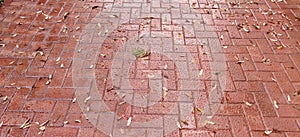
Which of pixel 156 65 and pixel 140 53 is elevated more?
pixel 140 53

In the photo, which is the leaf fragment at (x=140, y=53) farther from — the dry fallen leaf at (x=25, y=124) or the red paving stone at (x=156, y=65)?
the dry fallen leaf at (x=25, y=124)

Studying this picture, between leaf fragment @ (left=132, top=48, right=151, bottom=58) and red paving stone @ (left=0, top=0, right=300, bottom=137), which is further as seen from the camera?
leaf fragment @ (left=132, top=48, right=151, bottom=58)

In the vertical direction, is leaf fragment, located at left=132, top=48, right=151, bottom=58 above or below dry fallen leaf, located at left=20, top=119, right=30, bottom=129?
above

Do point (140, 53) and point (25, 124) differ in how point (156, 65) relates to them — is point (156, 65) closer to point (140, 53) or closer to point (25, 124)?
point (140, 53)

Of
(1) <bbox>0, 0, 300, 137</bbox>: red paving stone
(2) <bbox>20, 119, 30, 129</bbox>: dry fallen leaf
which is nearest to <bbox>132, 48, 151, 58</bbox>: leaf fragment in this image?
(1) <bbox>0, 0, 300, 137</bbox>: red paving stone

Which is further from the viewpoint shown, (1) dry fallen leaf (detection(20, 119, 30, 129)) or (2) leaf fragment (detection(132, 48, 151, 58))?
(2) leaf fragment (detection(132, 48, 151, 58))

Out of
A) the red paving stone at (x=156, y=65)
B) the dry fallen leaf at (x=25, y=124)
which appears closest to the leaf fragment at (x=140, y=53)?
the red paving stone at (x=156, y=65)

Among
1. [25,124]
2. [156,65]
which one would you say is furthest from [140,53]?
[25,124]

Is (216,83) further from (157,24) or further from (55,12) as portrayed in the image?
(55,12)

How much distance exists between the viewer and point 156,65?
3.34m

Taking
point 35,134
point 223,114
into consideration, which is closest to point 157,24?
point 223,114

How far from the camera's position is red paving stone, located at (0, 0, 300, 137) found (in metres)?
2.68

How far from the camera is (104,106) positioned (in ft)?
9.29

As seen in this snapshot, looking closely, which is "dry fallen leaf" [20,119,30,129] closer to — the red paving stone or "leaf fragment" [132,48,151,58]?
the red paving stone
